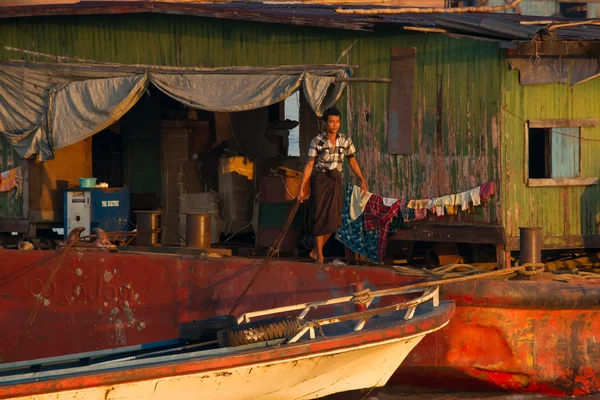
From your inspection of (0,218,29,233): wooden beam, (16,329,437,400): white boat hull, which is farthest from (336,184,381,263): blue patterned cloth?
(0,218,29,233): wooden beam

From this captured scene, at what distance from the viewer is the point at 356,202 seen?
11.3 meters

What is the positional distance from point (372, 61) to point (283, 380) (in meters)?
4.36

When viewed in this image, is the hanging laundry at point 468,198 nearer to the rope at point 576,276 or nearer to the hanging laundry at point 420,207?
the hanging laundry at point 420,207

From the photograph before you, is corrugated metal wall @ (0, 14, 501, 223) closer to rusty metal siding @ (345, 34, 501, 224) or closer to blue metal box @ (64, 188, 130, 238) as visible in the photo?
rusty metal siding @ (345, 34, 501, 224)

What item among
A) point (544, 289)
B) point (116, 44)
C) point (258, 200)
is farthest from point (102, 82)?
point (544, 289)

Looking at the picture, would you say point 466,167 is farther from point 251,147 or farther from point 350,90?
point 251,147

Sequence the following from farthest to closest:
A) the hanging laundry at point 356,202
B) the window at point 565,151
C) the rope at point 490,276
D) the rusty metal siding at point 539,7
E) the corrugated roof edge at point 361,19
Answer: the rusty metal siding at point 539,7
the hanging laundry at point 356,202
the window at point 565,151
the corrugated roof edge at point 361,19
the rope at point 490,276

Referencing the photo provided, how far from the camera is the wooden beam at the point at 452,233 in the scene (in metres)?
10.4

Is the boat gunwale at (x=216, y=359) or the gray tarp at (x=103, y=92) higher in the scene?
the gray tarp at (x=103, y=92)

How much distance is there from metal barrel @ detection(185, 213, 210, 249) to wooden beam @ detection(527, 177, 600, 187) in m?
3.52

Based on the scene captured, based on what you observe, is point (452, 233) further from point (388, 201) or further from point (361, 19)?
point (361, 19)

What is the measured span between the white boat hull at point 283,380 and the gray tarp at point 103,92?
3.61 m

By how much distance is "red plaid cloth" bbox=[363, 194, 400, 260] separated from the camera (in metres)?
11.1

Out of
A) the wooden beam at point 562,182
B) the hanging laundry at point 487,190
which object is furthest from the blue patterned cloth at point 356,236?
the wooden beam at point 562,182
